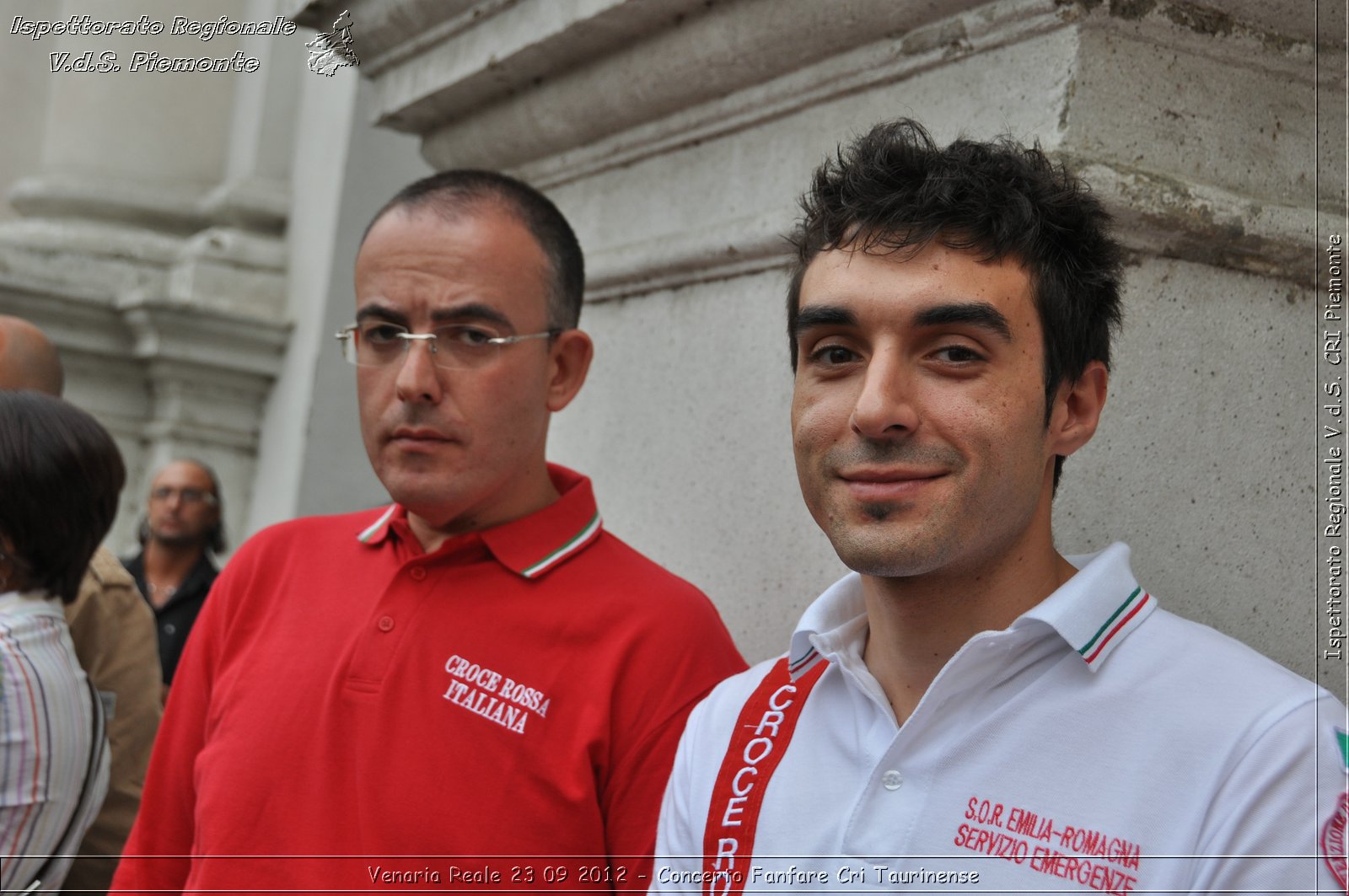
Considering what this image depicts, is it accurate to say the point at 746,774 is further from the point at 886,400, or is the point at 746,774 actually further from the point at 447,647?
the point at 447,647

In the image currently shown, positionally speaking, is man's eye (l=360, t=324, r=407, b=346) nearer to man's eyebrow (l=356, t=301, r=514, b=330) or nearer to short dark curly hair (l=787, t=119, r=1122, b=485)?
man's eyebrow (l=356, t=301, r=514, b=330)

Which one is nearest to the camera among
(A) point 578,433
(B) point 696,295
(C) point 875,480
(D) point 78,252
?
(C) point 875,480

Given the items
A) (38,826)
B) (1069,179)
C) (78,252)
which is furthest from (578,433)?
(78,252)

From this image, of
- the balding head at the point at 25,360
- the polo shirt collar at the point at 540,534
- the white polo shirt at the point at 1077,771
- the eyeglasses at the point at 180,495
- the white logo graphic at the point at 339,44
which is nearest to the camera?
the white polo shirt at the point at 1077,771

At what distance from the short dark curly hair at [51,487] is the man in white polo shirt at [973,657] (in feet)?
3.66

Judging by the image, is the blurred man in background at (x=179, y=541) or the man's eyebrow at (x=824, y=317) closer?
the man's eyebrow at (x=824, y=317)

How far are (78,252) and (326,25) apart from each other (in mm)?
2388

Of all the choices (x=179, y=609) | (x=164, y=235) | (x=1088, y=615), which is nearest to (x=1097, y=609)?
(x=1088, y=615)

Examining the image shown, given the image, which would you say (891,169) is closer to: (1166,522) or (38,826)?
(1166,522)

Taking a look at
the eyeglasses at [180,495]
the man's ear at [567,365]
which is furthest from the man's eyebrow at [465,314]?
the eyeglasses at [180,495]

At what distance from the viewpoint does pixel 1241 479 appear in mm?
1923

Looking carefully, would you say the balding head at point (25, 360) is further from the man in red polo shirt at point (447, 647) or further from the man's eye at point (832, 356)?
the man's eye at point (832, 356)

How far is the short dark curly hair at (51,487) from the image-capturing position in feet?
7.31

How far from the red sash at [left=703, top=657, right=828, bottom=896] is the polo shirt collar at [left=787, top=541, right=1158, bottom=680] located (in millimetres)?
45
